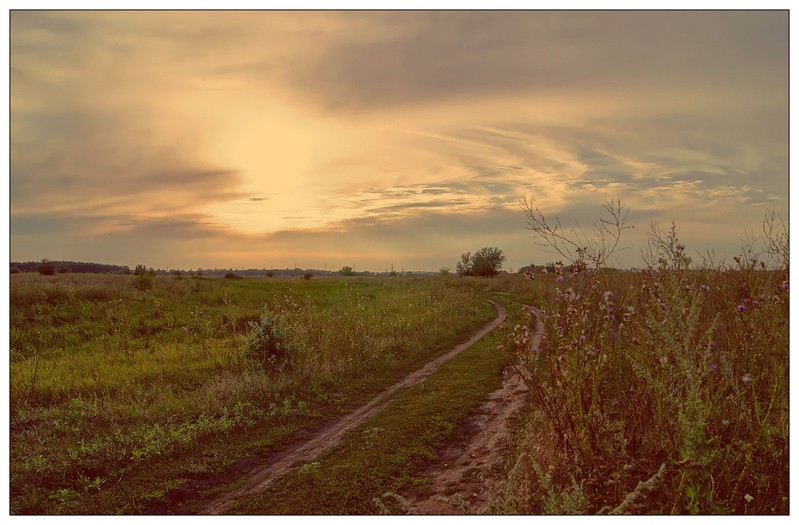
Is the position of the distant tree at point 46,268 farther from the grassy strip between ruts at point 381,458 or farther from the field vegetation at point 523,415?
the grassy strip between ruts at point 381,458

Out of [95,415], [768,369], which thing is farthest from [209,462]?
[768,369]

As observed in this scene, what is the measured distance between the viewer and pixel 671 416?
17.0 ft

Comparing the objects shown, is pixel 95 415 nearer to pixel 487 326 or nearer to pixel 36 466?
pixel 36 466

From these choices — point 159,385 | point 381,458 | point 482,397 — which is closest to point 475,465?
point 381,458

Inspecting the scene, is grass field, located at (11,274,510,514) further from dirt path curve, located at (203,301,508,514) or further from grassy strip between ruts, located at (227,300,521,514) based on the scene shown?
grassy strip between ruts, located at (227,300,521,514)

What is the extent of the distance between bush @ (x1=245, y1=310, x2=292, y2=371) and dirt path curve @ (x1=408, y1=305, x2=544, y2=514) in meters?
4.43

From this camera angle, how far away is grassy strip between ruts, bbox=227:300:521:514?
5.72m

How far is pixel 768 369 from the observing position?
212 inches

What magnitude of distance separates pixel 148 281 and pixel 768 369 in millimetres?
29648

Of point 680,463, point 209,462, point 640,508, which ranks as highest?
point 680,463

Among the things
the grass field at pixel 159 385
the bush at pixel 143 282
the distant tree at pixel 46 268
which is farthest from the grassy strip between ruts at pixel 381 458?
the distant tree at pixel 46 268

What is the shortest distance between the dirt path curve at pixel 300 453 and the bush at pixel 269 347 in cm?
230

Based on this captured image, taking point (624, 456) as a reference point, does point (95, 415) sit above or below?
below

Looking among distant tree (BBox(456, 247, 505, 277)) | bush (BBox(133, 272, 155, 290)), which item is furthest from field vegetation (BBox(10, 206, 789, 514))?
distant tree (BBox(456, 247, 505, 277))
